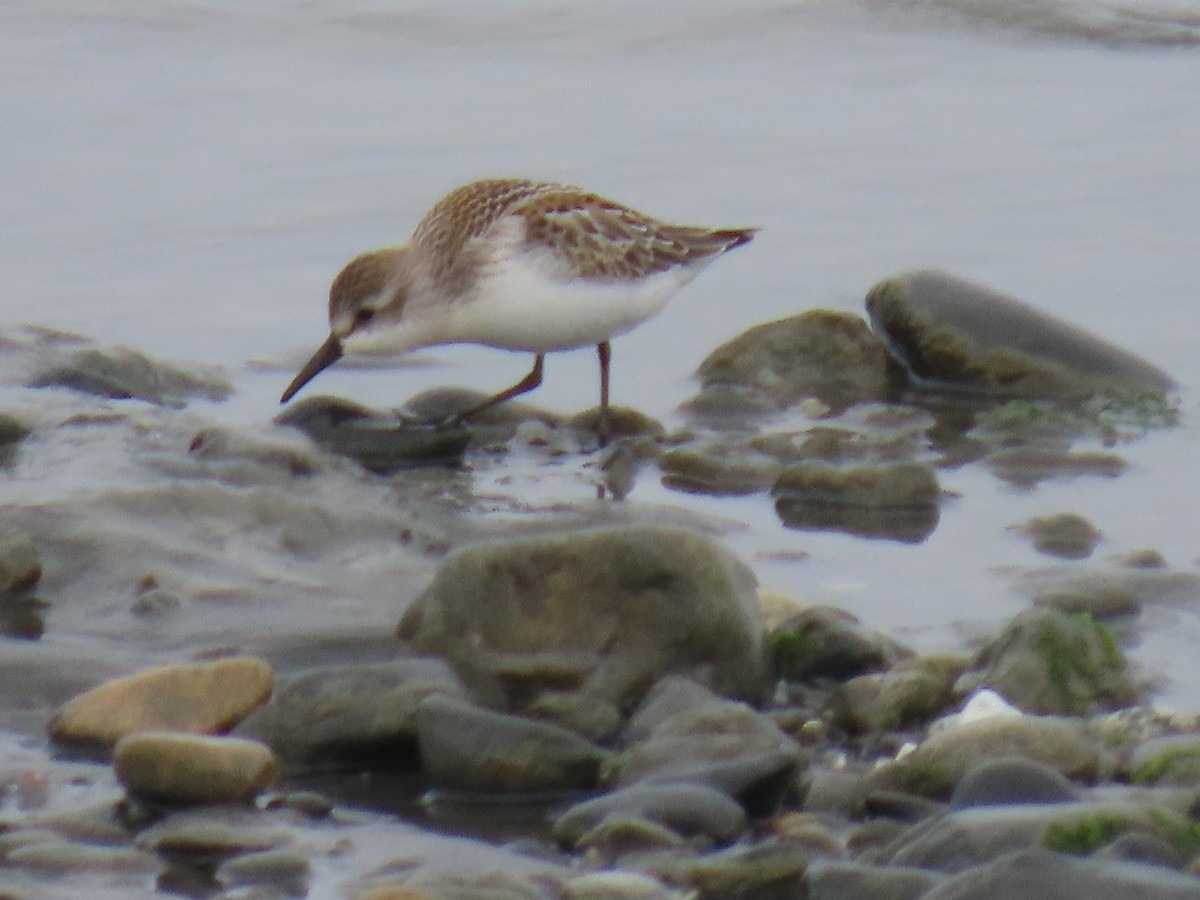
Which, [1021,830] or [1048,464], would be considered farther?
[1048,464]

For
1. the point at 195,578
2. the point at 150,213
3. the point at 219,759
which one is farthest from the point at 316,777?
the point at 150,213

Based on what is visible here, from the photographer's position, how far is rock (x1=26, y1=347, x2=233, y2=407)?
708cm

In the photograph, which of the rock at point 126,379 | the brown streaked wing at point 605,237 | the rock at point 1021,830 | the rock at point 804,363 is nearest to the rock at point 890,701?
the rock at point 1021,830

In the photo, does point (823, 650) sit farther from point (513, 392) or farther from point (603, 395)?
point (513, 392)

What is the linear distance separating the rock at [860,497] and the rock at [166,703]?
2116 millimetres

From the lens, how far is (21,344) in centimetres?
754

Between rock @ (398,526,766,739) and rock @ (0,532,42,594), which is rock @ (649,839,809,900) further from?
rock @ (0,532,42,594)

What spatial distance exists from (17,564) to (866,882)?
239 centimetres

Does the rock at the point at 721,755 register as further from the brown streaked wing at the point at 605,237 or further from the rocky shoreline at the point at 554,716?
the brown streaked wing at the point at 605,237

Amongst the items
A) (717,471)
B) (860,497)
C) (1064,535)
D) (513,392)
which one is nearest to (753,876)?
(1064,535)

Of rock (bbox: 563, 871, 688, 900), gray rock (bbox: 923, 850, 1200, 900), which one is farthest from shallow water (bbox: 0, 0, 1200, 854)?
gray rock (bbox: 923, 850, 1200, 900)

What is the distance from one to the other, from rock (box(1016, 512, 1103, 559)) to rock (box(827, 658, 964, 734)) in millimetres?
1302

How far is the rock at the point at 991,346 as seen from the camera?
282 inches

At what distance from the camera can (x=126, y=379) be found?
23.4 feet
